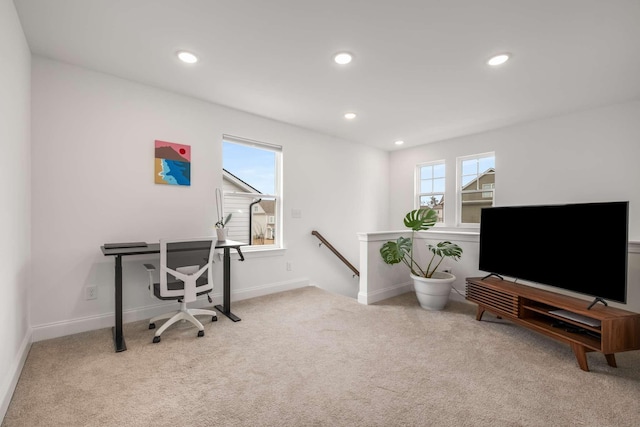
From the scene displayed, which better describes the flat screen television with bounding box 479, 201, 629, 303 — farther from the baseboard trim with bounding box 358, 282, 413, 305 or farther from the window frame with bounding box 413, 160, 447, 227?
the window frame with bounding box 413, 160, 447, 227

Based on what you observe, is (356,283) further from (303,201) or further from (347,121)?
(347,121)

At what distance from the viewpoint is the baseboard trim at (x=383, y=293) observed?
3611mm

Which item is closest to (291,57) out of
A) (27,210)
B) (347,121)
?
(347,121)

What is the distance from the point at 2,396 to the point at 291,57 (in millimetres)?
2872

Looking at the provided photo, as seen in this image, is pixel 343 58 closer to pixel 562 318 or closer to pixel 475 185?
pixel 562 318

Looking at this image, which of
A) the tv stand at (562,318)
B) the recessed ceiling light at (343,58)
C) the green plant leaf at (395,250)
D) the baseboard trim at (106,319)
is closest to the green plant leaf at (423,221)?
the green plant leaf at (395,250)

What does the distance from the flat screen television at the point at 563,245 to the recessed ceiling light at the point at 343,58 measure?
2245 mm

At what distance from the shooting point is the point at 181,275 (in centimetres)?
254

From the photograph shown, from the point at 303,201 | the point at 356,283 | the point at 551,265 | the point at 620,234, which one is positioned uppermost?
the point at 303,201

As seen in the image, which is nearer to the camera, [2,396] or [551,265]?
[2,396]

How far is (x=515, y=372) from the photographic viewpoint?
2.07m

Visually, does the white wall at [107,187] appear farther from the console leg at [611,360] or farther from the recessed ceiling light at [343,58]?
the console leg at [611,360]

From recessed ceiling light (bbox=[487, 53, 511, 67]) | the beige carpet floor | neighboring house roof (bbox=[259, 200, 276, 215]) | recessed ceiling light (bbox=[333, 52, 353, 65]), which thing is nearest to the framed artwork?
neighboring house roof (bbox=[259, 200, 276, 215])

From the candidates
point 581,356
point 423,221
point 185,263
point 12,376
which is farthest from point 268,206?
point 581,356
